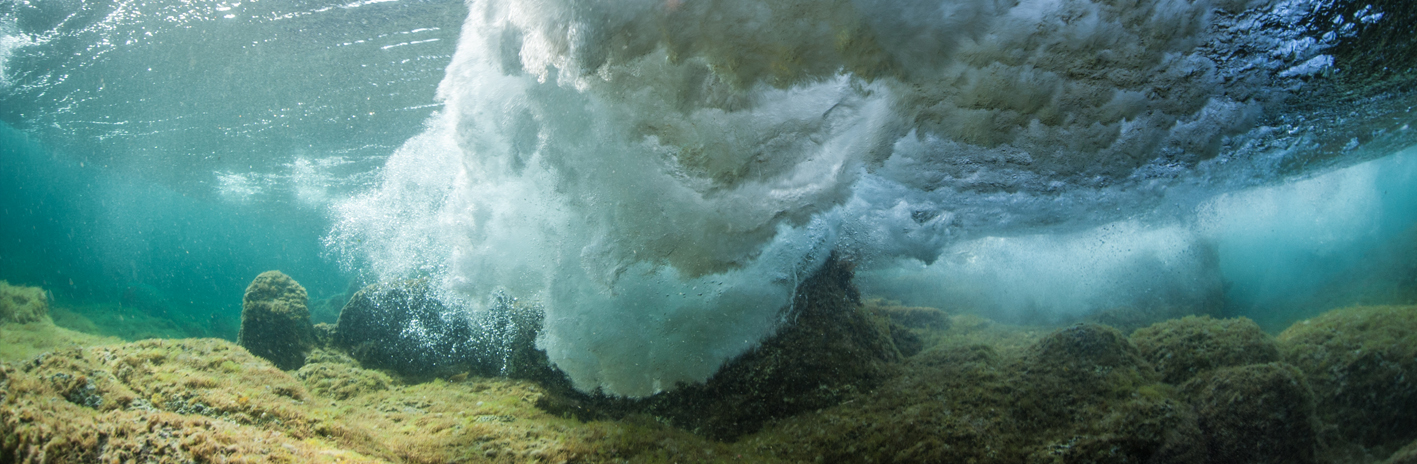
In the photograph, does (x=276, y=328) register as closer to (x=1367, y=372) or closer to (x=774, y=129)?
(x=774, y=129)

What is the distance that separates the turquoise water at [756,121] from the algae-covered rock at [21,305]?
6.96m

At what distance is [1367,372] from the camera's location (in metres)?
6.04

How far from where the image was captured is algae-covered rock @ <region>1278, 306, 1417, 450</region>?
18.0 ft

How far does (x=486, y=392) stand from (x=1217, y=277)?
22752 mm

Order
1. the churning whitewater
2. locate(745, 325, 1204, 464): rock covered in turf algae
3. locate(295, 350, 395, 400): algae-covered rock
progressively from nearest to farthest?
locate(745, 325, 1204, 464): rock covered in turf algae
the churning whitewater
locate(295, 350, 395, 400): algae-covered rock

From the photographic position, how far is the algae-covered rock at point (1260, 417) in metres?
4.97

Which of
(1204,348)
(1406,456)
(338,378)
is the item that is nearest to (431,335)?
(338,378)

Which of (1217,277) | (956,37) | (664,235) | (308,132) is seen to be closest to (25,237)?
(308,132)

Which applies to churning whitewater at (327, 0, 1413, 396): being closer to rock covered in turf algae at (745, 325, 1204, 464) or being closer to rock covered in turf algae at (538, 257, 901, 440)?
rock covered in turf algae at (538, 257, 901, 440)

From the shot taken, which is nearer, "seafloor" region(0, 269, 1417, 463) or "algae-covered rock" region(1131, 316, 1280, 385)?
"seafloor" region(0, 269, 1417, 463)

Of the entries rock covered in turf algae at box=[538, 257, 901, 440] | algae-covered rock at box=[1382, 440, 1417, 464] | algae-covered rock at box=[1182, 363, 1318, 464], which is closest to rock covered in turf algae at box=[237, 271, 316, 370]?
rock covered in turf algae at box=[538, 257, 901, 440]

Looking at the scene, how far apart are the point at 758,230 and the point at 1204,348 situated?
6084 millimetres

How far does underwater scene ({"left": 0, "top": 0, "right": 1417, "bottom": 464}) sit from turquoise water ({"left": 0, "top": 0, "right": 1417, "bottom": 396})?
6 cm

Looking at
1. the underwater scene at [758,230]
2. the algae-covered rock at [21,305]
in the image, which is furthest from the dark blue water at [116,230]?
the underwater scene at [758,230]
